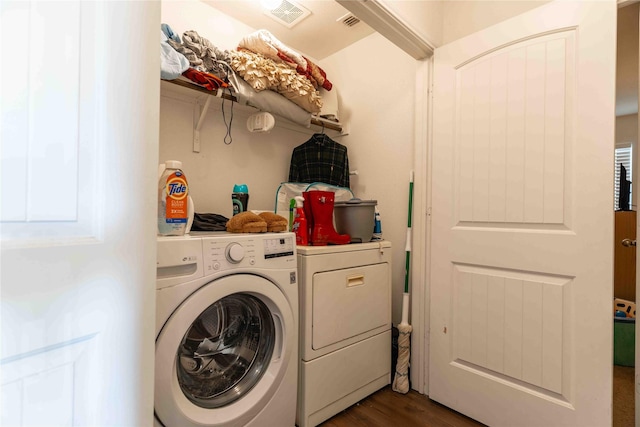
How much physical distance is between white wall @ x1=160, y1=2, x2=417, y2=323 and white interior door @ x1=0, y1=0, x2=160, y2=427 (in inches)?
48.8

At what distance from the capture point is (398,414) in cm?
154

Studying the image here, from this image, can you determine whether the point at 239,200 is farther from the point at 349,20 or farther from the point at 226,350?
the point at 349,20

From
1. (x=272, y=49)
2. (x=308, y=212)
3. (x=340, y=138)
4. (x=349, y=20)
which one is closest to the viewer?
(x=308, y=212)

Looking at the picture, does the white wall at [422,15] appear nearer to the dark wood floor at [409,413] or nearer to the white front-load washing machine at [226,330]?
the white front-load washing machine at [226,330]

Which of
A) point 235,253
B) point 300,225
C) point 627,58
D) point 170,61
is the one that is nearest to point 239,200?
point 300,225

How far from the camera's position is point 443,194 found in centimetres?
163

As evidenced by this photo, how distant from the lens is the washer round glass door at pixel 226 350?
1156mm

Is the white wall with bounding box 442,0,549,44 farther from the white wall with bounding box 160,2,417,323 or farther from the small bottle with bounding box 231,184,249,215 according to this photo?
the small bottle with bounding box 231,184,249,215

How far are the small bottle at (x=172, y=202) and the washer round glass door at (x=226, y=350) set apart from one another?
0.33 metres

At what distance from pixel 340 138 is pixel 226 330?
5.55 feet

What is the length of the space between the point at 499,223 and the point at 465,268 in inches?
Answer: 11.0

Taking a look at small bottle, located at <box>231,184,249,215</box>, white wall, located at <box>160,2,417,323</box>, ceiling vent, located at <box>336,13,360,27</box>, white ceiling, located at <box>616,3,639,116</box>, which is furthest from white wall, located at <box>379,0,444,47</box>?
small bottle, located at <box>231,184,249,215</box>

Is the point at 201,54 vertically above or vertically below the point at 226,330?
above

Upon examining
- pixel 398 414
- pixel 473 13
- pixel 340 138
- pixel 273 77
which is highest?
pixel 473 13
